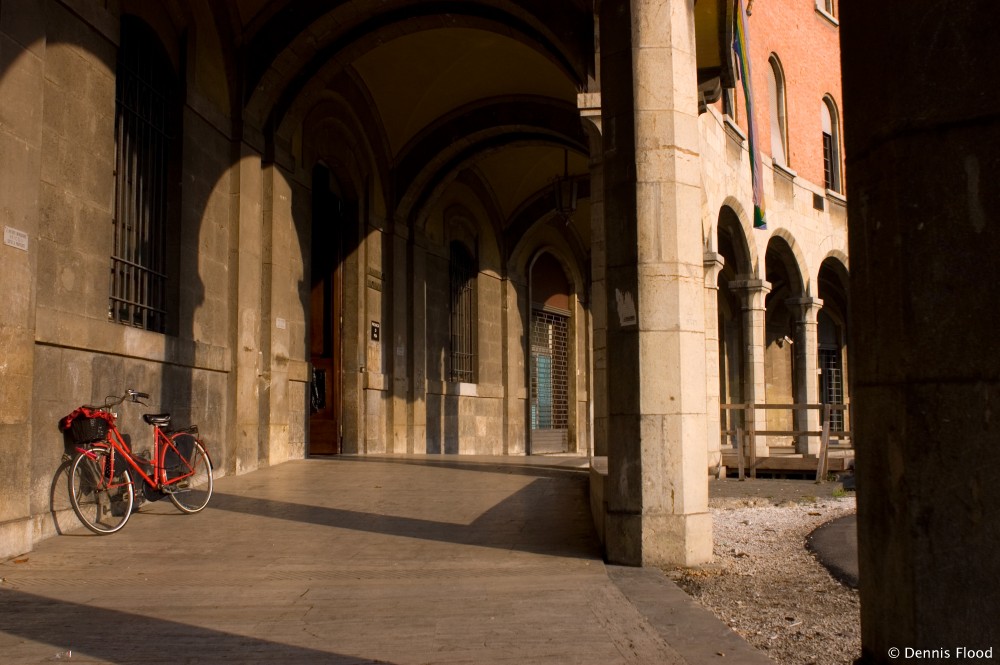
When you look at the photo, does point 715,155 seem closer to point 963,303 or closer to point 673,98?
point 673,98

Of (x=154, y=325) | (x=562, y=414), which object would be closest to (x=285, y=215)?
(x=154, y=325)

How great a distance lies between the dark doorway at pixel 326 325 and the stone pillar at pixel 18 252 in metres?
8.33

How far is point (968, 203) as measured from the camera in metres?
1.91

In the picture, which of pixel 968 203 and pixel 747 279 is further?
pixel 747 279

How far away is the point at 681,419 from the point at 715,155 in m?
10.1

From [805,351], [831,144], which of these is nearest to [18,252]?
[805,351]

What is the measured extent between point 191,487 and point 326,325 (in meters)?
6.66

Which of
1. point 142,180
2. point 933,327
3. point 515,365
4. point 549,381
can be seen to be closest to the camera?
point 933,327

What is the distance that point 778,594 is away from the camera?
5457 mm

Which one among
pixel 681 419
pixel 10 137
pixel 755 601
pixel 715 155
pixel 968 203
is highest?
pixel 715 155

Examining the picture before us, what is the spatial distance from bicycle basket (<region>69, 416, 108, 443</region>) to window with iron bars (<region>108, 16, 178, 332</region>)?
1.60 meters

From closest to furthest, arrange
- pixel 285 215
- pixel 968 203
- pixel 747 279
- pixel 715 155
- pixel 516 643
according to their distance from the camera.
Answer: pixel 968 203
pixel 516 643
pixel 285 215
pixel 715 155
pixel 747 279

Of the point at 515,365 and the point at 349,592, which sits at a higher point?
the point at 515,365

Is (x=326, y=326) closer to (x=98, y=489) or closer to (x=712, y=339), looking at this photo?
(x=712, y=339)
